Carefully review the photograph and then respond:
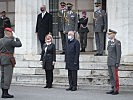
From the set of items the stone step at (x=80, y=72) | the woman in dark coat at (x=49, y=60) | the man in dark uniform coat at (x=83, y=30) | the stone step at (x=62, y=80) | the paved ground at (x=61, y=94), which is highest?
the man in dark uniform coat at (x=83, y=30)

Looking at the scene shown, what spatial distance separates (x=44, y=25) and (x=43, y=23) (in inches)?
3.5

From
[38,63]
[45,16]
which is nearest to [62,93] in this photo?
[38,63]

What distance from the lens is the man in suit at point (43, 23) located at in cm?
1717

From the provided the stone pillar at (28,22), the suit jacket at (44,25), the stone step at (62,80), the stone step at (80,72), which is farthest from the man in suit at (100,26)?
the stone pillar at (28,22)

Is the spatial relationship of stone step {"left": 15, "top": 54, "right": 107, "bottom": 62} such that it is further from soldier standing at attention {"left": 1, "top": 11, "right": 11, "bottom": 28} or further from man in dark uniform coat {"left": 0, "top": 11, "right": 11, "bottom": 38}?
soldier standing at attention {"left": 1, "top": 11, "right": 11, "bottom": 28}

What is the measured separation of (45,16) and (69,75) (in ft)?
11.6

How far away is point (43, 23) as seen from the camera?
56.2ft

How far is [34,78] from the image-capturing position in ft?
52.2

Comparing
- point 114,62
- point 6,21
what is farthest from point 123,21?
point 6,21

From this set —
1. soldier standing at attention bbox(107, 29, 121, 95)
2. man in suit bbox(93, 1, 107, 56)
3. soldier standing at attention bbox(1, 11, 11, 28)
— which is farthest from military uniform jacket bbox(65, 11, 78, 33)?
soldier standing at attention bbox(107, 29, 121, 95)

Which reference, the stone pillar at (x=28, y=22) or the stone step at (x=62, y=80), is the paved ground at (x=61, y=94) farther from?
the stone pillar at (x=28, y=22)

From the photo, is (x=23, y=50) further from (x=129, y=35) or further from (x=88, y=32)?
(x=129, y=35)

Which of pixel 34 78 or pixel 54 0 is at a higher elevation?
pixel 54 0

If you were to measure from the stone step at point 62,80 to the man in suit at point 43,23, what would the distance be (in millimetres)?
2009
